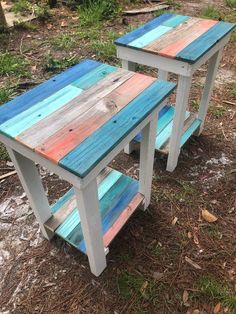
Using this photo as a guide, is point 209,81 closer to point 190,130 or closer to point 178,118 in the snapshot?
point 190,130

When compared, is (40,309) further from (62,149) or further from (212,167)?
(212,167)

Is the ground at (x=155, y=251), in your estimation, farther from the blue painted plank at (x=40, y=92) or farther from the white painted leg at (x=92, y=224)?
the blue painted plank at (x=40, y=92)

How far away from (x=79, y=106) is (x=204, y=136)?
1.60 meters

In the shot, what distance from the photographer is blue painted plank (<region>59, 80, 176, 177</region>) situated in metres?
1.12

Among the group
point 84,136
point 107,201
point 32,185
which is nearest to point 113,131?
point 84,136

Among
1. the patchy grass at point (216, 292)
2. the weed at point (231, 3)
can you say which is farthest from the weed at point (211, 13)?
the patchy grass at point (216, 292)

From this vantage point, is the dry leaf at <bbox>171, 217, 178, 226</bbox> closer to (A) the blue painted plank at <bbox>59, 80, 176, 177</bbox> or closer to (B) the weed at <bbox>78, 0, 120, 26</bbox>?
(A) the blue painted plank at <bbox>59, 80, 176, 177</bbox>

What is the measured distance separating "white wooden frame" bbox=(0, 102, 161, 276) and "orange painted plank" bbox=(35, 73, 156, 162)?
0.19 feet

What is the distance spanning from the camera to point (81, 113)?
1.35m

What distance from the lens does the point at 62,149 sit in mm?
1179

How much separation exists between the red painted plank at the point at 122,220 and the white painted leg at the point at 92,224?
0.09 metres

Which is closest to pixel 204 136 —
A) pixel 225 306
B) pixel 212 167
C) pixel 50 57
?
pixel 212 167

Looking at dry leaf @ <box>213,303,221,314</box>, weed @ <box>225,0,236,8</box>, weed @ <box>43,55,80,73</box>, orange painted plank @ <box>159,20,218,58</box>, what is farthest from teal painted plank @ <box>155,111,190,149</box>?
weed @ <box>225,0,236,8</box>

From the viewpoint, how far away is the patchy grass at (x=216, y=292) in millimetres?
1619
